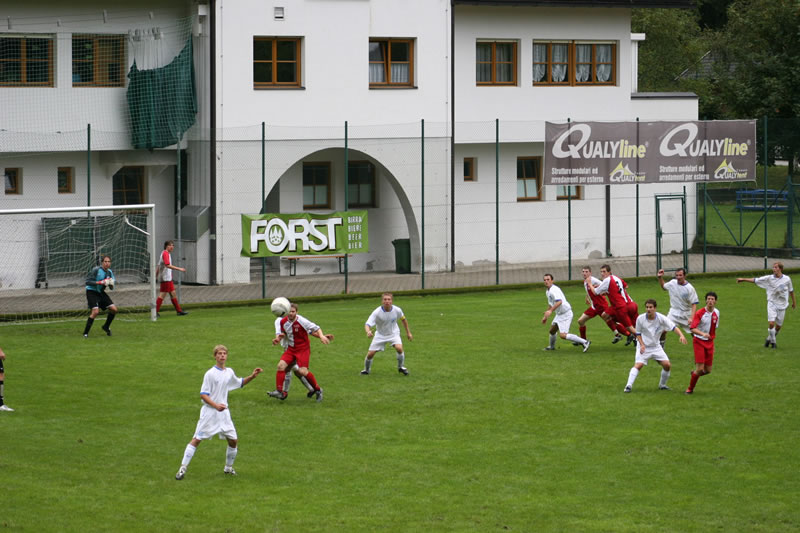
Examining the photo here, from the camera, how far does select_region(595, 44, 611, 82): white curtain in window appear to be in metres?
42.2

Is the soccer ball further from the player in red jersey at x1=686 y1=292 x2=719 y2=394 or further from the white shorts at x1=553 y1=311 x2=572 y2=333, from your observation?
the white shorts at x1=553 y1=311 x2=572 y2=333

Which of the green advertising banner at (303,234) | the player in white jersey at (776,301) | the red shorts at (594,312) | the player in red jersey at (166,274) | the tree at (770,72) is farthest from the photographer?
the tree at (770,72)

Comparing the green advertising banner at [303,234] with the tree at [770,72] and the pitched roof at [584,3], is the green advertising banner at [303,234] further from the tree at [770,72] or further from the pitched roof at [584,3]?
the tree at [770,72]

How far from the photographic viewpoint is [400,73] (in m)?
38.7

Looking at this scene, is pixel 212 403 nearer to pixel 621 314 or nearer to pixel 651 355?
pixel 651 355

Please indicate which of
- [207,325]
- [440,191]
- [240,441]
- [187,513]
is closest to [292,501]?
[187,513]

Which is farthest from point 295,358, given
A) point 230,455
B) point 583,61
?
point 583,61

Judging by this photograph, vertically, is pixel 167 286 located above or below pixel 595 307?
above

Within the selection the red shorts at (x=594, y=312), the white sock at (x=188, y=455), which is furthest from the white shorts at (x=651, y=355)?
the white sock at (x=188, y=455)

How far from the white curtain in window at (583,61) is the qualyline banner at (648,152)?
5.18 metres

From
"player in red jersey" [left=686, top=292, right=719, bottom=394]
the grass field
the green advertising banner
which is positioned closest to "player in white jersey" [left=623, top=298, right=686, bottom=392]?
"player in red jersey" [left=686, top=292, right=719, bottom=394]

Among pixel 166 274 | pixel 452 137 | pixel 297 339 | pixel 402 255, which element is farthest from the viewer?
pixel 452 137

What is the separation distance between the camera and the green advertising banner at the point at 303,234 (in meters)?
32.8

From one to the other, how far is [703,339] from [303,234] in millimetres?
15341
